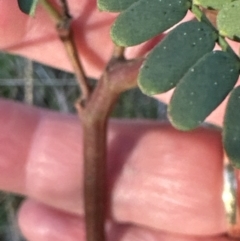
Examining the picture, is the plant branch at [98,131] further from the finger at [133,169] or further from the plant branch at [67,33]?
the finger at [133,169]

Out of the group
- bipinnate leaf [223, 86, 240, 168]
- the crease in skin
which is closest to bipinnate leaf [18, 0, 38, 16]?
bipinnate leaf [223, 86, 240, 168]

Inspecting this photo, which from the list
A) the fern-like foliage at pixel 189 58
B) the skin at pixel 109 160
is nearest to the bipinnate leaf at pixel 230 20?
the fern-like foliage at pixel 189 58

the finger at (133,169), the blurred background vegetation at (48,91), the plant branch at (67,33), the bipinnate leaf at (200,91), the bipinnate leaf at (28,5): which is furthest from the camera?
the blurred background vegetation at (48,91)

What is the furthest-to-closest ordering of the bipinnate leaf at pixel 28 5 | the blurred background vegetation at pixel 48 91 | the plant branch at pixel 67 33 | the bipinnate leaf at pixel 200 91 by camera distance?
1. the blurred background vegetation at pixel 48 91
2. the plant branch at pixel 67 33
3. the bipinnate leaf at pixel 28 5
4. the bipinnate leaf at pixel 200 91

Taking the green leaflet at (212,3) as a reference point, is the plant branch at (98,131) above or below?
below

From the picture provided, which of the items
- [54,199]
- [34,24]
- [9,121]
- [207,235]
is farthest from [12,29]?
[207,235]

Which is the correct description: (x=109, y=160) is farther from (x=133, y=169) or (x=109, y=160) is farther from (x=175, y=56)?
(x=175, y=56)

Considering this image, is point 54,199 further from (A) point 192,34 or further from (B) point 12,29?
(A) point 192,34
